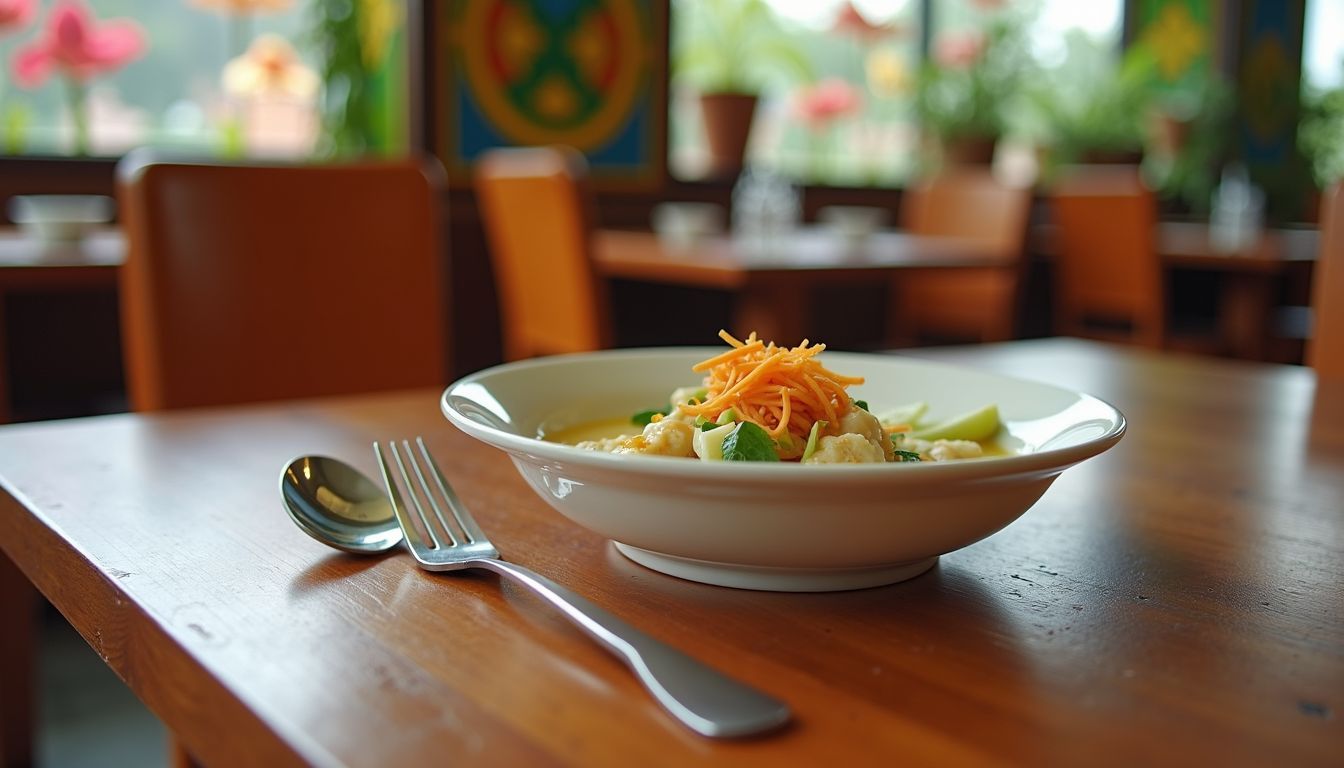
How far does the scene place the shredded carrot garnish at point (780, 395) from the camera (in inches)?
21.7

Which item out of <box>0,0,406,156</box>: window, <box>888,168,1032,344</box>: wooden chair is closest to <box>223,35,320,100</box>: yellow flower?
<box>0,0,406,156</box>: window

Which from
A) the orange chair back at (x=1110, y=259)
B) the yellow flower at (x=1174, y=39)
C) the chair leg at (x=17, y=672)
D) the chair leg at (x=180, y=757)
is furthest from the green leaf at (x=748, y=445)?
the yellow flower at (x=1174, y=39)

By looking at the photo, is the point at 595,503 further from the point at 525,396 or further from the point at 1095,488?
the point at 1095,488

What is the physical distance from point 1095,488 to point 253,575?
52cm

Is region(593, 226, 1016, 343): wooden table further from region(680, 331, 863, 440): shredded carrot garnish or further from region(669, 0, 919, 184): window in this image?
region(680, 331, 863, 440): shredded carrot garnish

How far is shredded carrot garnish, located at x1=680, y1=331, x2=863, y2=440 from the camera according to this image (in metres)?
0.55

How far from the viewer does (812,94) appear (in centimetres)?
456

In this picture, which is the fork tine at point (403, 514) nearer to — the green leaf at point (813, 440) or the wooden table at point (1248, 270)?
the green leaf at point (813, 440)

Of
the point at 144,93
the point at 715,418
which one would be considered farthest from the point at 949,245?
the point at 715,418

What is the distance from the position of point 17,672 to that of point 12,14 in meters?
2.13

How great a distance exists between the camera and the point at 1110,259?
3912mm

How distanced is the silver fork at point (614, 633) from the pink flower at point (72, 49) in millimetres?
2854

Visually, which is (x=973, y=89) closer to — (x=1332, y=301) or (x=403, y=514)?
(x=1332, y=301)

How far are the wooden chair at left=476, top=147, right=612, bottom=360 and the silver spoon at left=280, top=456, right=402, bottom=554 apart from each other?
6.52 feet
